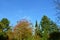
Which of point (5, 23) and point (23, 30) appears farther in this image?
point (5, 23)

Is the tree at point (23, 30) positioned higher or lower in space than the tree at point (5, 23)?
lower

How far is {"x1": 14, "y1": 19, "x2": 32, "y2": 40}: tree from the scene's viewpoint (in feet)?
172

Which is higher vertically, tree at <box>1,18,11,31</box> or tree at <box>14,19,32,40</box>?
tree at <box>1,18,11,31</box>

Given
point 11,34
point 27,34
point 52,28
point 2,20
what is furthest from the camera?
Answer: point 2,20

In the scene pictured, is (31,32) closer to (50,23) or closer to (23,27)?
(23,27)

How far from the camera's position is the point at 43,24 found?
208ft

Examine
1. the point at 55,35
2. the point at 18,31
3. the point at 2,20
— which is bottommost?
the point at 55,35

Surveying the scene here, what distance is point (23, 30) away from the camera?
5341 cm

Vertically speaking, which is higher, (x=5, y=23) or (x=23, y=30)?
(x=5, y=23)

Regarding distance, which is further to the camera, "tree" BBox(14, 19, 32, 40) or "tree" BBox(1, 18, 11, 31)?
"tree" BBox(1, 18, 11, 31)

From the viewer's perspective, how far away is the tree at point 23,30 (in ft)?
172

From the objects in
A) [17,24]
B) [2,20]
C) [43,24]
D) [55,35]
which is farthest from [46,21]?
[55,35]

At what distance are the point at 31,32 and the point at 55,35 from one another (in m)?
32.1

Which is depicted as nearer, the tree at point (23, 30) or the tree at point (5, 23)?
the tree at point (23, 30)
